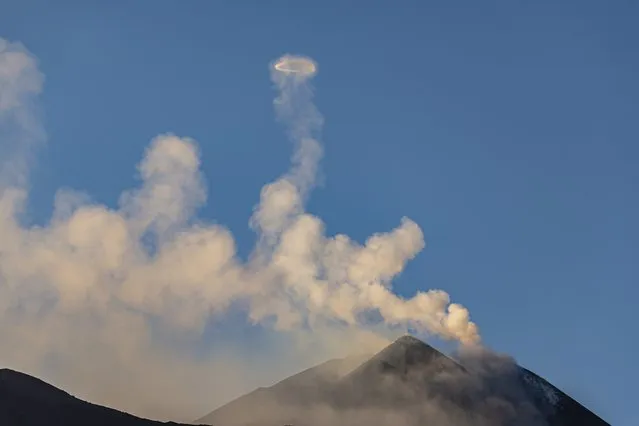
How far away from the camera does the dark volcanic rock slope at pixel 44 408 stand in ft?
463

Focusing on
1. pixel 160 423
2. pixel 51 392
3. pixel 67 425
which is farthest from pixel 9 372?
pixel 160 423

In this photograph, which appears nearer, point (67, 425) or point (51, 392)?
point (67, 425)

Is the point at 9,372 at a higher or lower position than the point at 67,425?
higher

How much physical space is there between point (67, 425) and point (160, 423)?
18.8 metres

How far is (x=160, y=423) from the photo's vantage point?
15625 centimetres

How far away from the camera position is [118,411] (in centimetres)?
16012

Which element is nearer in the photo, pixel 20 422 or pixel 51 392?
pixel 20 422

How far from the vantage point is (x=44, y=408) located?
14812 cm

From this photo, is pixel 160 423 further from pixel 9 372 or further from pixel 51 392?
pixel 9 372

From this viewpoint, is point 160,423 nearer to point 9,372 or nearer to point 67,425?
point 67,425

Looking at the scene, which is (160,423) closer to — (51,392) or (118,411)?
(118,411)

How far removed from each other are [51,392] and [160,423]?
23.5 metres

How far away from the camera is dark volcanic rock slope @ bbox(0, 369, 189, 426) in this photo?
141125 mm

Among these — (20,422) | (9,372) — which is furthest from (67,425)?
(9,372)
